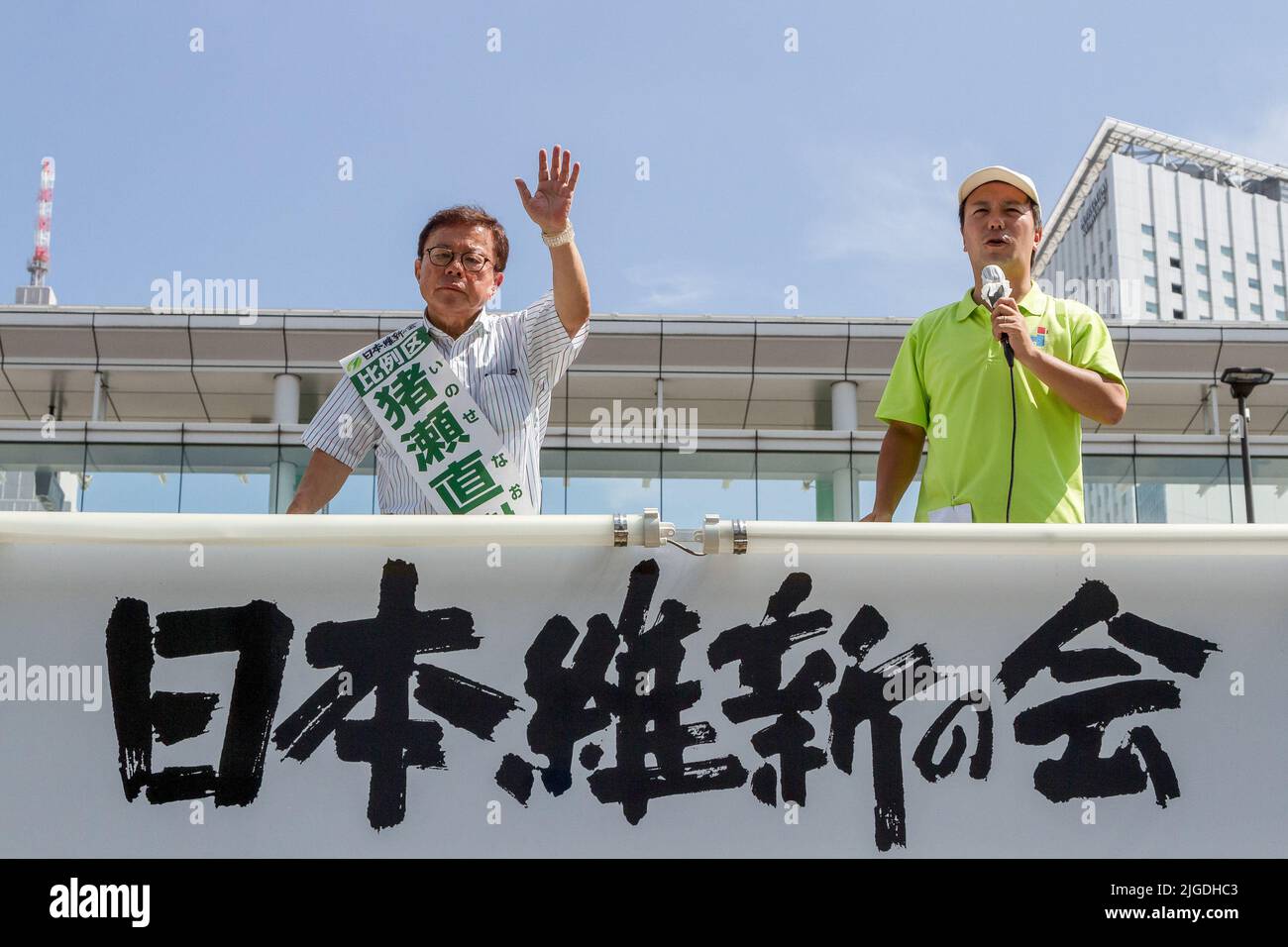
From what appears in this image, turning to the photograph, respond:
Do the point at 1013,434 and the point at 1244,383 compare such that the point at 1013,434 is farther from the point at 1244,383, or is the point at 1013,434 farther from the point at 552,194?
the point at 1244,383

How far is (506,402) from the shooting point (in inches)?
118

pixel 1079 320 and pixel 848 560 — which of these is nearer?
pixel 848 560

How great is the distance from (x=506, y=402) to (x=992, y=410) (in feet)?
3.53

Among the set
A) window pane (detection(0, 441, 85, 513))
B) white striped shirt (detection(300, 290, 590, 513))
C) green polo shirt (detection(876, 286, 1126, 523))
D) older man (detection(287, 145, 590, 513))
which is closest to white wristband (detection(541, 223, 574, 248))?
older man (detection(287, 145, 590, 513))

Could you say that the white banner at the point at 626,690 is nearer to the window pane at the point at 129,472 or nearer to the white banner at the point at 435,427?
the white banner at the point at 435,427

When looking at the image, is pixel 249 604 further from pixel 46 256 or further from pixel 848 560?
pixel 46 256

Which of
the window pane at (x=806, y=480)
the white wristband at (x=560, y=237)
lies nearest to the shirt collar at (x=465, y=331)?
the white wristband at (x=560, y=237)

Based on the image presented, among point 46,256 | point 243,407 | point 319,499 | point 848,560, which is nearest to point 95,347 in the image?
→ point 243,407

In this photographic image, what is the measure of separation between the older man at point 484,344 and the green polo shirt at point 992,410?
807 mm

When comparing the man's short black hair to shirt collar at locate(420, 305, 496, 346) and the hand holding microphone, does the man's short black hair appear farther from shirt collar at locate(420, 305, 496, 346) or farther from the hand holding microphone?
the hand holding microphone

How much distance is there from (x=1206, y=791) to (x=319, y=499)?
194 cm
